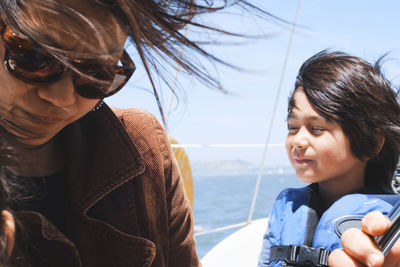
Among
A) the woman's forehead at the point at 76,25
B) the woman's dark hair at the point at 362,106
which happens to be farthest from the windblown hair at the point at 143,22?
the woman's dark hair at the point at 362,106

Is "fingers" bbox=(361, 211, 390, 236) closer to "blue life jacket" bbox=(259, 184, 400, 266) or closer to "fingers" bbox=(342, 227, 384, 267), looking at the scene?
"fingers" bbox=(342, 227, 384, 267)

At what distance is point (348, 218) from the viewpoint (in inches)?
49.8

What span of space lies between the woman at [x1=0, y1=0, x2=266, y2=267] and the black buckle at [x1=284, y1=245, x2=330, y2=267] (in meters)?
0.31

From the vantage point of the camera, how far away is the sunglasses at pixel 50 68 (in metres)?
0.69

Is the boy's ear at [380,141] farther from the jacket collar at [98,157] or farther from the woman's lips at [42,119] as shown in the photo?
the woman's lips at [42,119]

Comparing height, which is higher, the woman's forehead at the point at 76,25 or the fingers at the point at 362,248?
the woman's forehead at the point at 76,25

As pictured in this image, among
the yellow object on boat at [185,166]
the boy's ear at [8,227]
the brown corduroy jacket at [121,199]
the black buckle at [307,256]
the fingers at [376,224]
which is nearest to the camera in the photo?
the boy's ear at [8,227]

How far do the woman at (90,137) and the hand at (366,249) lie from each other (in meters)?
0.38

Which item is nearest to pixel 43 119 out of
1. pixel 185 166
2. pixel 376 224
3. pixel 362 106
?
pixel 376 224

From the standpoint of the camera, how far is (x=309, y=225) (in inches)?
54.9

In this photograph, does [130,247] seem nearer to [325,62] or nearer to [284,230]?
[284,230]

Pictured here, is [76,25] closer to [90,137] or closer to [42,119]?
[42,119]

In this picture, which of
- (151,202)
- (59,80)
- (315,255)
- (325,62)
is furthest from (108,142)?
(325,62)

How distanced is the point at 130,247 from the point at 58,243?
0.60ft
